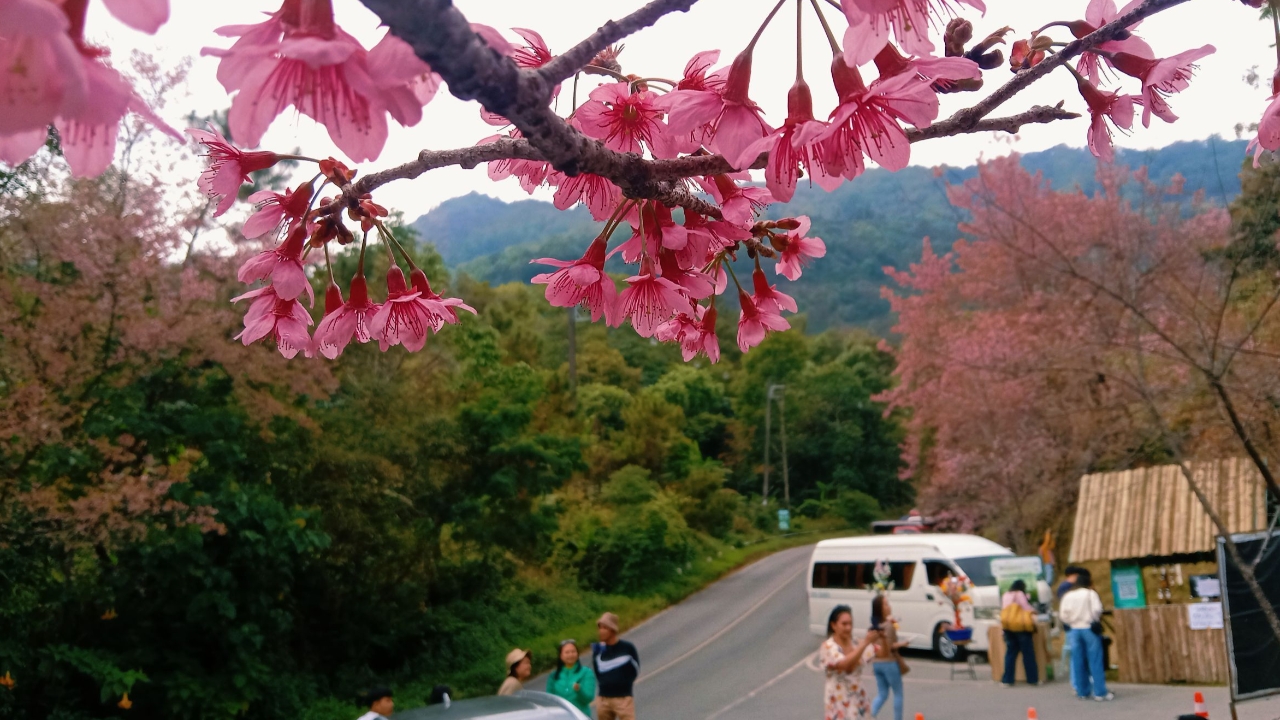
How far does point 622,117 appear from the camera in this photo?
1182 millimetres

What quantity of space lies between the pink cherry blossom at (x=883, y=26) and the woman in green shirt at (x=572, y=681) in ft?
21.5

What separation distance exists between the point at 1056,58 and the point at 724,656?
55.2 feet

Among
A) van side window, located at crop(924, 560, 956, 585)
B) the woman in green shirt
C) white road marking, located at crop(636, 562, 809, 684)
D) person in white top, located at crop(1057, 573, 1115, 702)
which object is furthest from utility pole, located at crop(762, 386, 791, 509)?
the woman in green shirt

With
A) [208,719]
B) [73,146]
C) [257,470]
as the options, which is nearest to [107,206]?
[257,470]

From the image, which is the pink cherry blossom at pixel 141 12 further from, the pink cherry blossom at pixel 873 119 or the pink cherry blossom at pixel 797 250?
the pink cherry blossom at pixel 797 250

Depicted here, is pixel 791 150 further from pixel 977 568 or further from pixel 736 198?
pixel 977 568

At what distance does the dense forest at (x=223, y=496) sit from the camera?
848 cm

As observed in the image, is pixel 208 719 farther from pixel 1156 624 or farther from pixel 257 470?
pixel 1156 624

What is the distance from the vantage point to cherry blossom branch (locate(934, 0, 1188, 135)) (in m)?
0.98

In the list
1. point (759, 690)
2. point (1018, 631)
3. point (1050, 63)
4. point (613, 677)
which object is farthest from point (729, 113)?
point (759, 690)

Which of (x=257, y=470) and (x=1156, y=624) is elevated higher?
(x=257, y=470)

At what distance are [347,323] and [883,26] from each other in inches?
31.3

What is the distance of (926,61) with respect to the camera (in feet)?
2.93

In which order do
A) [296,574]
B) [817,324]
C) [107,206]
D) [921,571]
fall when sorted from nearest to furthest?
[107,206], [296,574], [921,571], [817,324]
